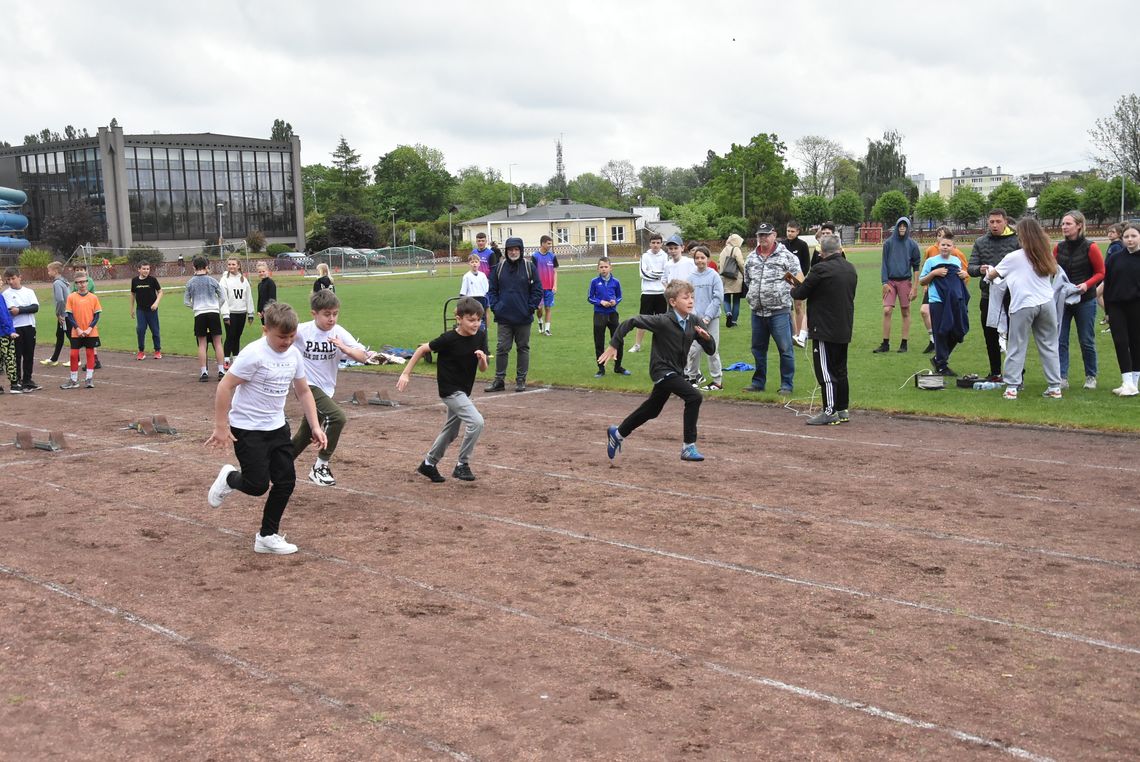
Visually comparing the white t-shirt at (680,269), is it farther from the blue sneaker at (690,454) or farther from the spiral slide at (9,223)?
the spiral slide at (9,223)

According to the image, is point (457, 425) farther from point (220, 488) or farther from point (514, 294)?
point (514, 294)

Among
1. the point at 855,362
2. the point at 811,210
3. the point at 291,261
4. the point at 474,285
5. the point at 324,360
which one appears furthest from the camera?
the point at 811,210

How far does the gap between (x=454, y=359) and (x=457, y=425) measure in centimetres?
66

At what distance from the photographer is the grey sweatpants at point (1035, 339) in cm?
1277

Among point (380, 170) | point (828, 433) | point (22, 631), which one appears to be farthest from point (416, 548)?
point (380, 170)

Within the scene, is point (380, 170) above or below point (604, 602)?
above

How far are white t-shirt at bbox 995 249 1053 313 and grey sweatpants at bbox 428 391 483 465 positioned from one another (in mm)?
7302

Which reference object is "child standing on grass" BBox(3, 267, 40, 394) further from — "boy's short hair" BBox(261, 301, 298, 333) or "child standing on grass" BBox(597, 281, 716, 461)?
"boy's short hair" BBox(261, 301, 298, 333)

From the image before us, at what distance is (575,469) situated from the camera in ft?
33.0

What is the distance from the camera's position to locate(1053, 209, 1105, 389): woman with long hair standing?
1320 centimetres

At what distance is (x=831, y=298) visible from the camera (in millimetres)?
11953

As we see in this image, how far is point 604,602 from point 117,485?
18.6ft

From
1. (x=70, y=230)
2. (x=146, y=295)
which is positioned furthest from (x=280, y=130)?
(x=146, y=295)

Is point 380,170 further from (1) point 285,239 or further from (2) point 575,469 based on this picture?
(2) point 575,469
